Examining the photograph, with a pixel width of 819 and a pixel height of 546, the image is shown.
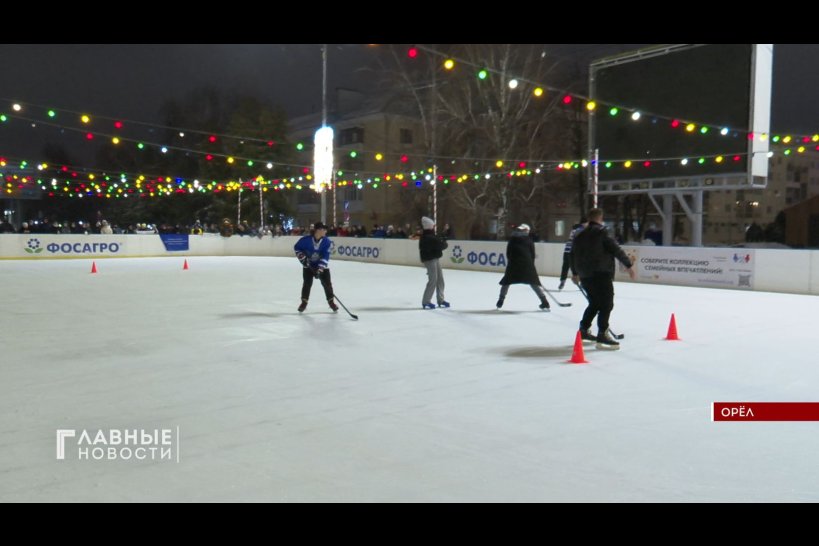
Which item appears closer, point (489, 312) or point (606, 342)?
point (606, 342)

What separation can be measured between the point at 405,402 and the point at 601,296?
126 inches

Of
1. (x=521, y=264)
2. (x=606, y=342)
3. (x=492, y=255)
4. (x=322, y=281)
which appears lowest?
(x=606, y=342)

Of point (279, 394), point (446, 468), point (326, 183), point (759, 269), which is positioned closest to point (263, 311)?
point (279, 394)

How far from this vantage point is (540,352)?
24.8ft

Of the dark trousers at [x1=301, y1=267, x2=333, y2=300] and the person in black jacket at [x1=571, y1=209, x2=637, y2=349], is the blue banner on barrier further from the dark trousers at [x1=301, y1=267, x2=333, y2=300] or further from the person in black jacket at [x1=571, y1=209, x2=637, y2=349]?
the person in black jacket at [x1=571, y1=209, x2=637, y2=349]

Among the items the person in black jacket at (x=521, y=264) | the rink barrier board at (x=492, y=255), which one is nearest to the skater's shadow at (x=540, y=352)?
the person in black jacket at (x=521, y=264)

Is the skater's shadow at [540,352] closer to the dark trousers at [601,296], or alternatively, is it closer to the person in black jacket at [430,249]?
the dark trousers at [601,296]

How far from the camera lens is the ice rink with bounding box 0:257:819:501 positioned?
360 centimetres

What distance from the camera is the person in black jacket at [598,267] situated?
299 inches

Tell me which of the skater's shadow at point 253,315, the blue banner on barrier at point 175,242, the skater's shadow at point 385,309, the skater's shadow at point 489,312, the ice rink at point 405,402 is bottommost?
the ice rink at point 405,402

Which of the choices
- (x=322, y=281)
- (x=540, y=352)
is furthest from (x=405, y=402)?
(x=322, y=281)

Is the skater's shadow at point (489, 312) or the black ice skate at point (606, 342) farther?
the skater's shadow at point (489, 312)

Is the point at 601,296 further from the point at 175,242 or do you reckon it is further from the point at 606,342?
the point at 175,242

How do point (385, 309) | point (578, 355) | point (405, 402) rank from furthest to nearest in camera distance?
1. point (385, 309)
2. point (578, 355)
3. point (405, 402)
